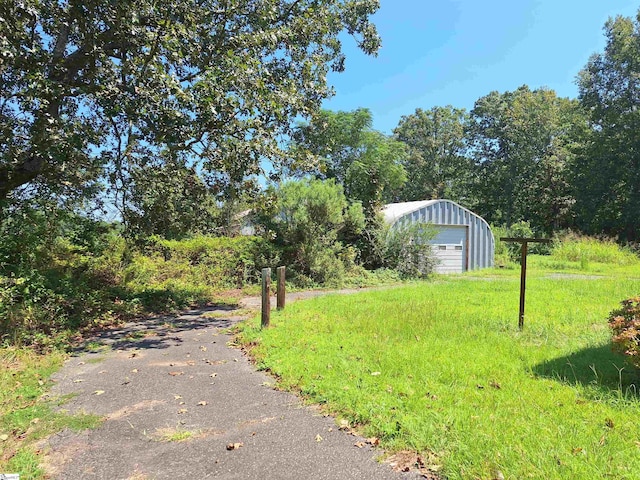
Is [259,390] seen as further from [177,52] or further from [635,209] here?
[635,209]

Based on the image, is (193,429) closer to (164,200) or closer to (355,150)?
(164,200)

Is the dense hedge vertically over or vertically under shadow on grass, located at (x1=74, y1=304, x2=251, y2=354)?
over

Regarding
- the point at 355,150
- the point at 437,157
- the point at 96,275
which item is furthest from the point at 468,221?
the point at 437,157

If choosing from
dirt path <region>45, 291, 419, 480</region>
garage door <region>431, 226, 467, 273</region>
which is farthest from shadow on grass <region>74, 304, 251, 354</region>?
garage door <region>431, 226, 467, 273</region>

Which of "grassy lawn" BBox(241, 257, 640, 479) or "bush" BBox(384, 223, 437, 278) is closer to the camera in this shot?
"grassy lawn" BBox(241, 257, 640, 479)

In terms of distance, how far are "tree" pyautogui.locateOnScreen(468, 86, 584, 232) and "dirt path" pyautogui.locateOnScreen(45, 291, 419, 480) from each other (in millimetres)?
39580

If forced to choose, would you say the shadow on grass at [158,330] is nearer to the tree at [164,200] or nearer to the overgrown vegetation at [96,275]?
the overgrown vegetation at [96,275]

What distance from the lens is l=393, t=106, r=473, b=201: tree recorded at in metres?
45.1

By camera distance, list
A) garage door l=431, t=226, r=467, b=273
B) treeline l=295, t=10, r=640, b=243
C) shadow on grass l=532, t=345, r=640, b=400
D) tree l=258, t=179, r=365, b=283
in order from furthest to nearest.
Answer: treeline l=295, t=10, r=640, b=243, garage door l=431, t=226, r=467, b=273, tree l=258, t=179, r=365, b=283, shadow on grass l=532, t=345, r=640, b=400

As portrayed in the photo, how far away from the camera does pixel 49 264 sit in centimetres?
927

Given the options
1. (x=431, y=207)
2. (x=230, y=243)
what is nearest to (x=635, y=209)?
(x=431, y=207)

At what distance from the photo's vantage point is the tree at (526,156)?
1531 inches

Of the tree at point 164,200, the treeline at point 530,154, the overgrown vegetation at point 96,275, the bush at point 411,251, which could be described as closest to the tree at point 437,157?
the treeline at point 530,154

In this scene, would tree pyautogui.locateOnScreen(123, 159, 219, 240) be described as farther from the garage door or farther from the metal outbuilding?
the garage door
